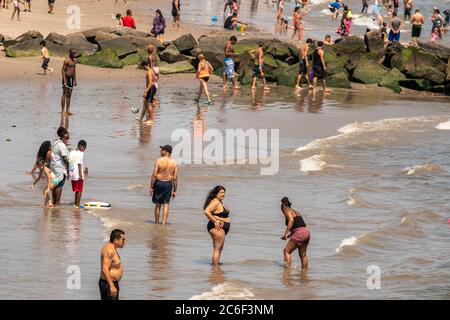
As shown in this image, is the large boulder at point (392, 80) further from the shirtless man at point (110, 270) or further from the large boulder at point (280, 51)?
the shirtless man at point (110, 270)

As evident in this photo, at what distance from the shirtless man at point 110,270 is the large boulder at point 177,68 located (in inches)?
927

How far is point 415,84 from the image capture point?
35.0 meters

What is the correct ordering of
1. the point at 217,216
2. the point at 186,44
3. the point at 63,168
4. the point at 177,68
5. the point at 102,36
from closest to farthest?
the point at 217,216, the point at 63,168, the point at 177,68, the point at 186,44, the point at 102,36

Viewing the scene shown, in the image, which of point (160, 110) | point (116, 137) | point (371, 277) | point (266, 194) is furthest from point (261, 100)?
point (371, 277)

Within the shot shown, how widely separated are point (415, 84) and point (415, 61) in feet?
3.14

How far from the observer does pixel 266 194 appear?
20250mm

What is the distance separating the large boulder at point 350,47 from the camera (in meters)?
36.6

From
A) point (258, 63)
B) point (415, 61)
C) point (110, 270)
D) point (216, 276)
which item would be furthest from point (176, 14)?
point (110, 270)

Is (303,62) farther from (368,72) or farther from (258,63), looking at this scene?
(368,72)

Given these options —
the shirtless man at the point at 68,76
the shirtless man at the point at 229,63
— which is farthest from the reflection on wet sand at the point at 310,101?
the shirtless man at the point at 68,76

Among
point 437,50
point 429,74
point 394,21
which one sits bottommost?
point 429,74

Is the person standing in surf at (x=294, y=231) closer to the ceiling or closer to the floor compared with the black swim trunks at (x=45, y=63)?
closer to the ceiling
